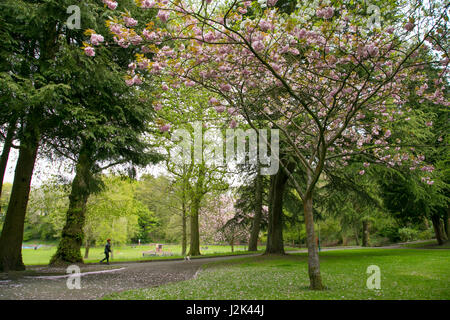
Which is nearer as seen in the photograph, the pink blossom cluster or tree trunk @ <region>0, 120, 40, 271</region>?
the pink blossom cluster

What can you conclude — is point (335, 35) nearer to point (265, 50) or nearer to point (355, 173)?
point (265, 50)

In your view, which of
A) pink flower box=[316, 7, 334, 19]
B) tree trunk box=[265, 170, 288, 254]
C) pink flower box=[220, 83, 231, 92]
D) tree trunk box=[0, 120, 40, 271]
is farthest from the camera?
tree trunk box=[265, 170, 288, 254]

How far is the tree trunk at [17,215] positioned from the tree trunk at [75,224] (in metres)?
2.45

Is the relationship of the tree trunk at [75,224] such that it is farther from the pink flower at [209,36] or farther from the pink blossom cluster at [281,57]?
the pink flower at [209,36]

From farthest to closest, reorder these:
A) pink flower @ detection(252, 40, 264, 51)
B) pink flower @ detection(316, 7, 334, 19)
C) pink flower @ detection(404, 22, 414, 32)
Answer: pink flower @ detection(252, 40, 264, 51) < pink flower @ detection(316, 7, 334, 19) < pink flower @ detection(404, 22, 414, 32)

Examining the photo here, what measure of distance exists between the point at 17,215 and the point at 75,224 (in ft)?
13.6

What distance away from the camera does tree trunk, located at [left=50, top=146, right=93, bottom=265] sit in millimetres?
13750

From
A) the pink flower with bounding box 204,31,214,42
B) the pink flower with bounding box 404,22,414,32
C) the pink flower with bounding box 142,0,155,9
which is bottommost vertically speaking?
the pink flower with bounding box 404,22,414,32

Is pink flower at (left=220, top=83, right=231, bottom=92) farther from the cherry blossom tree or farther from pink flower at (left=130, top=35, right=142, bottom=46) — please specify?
pink flower at (left=130, top=35, right=142, bottom=46)

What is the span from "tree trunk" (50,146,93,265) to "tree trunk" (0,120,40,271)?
245 centimetres

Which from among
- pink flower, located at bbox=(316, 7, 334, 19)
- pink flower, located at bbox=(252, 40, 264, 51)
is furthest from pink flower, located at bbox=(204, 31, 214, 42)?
pink flower, located at bbox=(316, 7, 334, 19)

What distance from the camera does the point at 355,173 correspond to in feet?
45.6

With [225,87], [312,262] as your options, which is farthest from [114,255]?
[225,87]
